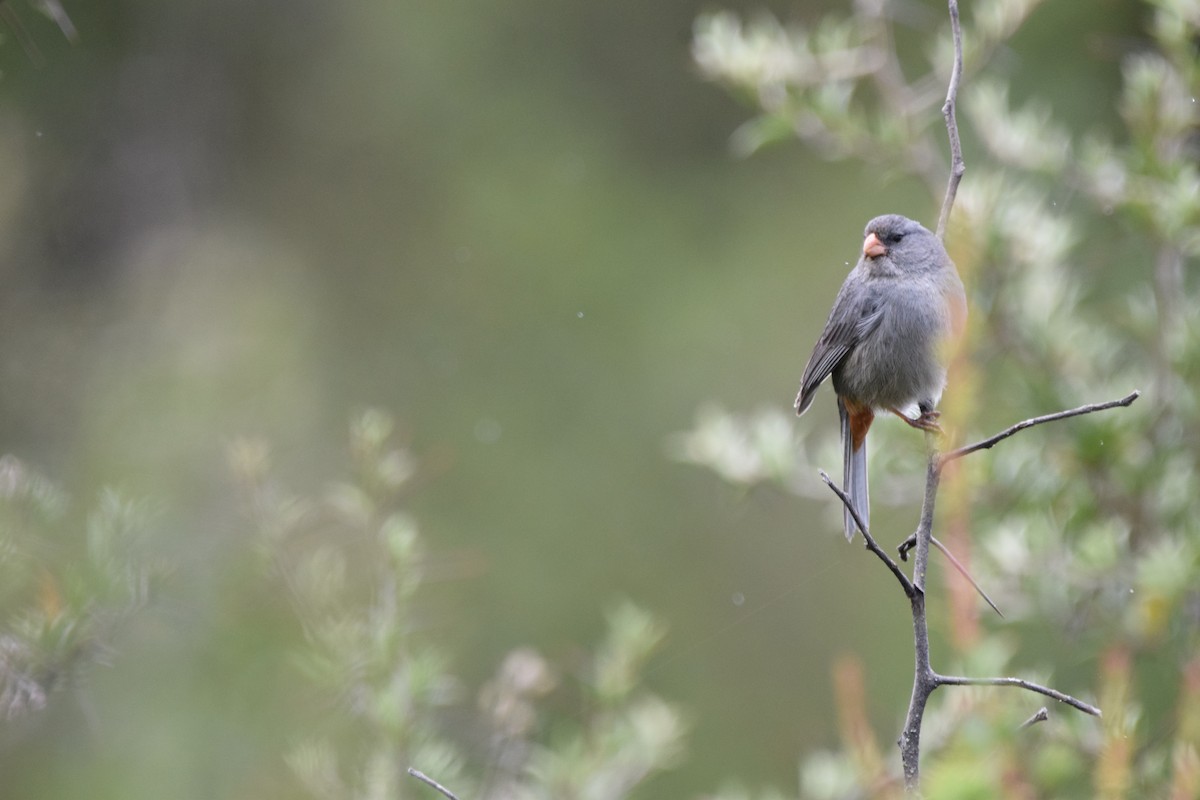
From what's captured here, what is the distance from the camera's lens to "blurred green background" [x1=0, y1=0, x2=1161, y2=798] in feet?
23.6

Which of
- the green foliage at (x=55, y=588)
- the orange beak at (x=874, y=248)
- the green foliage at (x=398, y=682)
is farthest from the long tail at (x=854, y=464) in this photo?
the green foliage at (x=55, y=588)

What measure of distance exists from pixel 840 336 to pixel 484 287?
5021 mm

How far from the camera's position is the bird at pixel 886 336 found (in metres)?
3.23

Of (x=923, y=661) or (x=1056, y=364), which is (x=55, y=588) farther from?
(x=1056, y=364)

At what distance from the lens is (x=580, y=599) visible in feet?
24.8

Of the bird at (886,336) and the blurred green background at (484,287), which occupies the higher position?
the blurred green background at (484,287)

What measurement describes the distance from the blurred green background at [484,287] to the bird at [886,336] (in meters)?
3.13

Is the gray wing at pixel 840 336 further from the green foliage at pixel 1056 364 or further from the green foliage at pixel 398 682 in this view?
the green foliage at pixel 398 682

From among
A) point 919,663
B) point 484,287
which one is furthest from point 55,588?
point 484,287

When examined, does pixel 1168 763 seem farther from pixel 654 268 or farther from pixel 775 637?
pixel 654 268

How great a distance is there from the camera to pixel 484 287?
816 centimetres

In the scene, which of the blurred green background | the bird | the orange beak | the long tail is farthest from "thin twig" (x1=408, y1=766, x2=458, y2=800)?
the blurred green background

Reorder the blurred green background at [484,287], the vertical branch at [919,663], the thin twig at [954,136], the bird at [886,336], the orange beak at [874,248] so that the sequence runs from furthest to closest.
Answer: the blurred green background at [484,287]
the orange beak at [874,248]
the bird at [886,336]
the thin twig at [954,136]
the vertical branch at [919,663]

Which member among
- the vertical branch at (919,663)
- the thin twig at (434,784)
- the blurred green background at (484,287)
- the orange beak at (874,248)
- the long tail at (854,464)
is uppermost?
the blurred green background at (484,287)
